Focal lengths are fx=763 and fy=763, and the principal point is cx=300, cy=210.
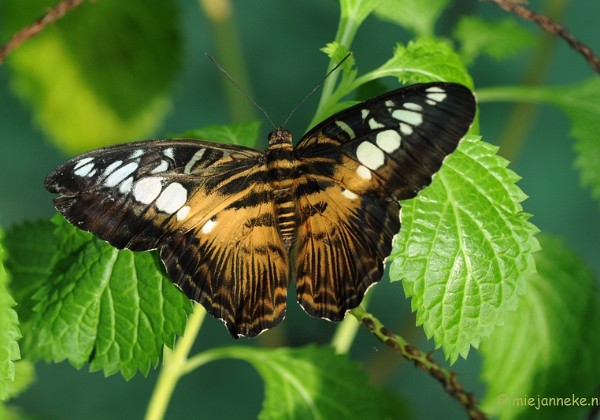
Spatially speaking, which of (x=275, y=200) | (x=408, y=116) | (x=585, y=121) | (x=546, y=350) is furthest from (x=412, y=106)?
(x=546, y=350)

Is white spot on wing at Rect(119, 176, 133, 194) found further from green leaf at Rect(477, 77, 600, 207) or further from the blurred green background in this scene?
the blurred green background

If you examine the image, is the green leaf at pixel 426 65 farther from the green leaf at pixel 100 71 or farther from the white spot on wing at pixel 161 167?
the green leaf at pixel 100 71

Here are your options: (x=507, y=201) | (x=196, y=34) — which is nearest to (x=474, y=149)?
(x=507, y=201)

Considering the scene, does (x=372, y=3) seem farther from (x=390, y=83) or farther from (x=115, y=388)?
(x=115, y=388)

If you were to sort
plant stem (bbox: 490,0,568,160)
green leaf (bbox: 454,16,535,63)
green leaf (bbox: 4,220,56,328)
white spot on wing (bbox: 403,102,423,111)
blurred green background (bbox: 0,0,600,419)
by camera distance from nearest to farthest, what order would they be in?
white spot on wing (bbox: 403,102,423,111) < green leaf (bbox: 4,220,56,328) < green leaf (bbox: 454,16,535,63) < plant stem (bbox: 490,0,568,160) < blurred green background (bbox: 0,0,600,419)

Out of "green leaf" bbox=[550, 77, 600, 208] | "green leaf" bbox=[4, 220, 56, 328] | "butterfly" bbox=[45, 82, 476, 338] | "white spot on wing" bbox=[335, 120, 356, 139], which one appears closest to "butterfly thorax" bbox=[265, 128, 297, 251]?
"butterfly" bbox=[45, 82, 476, 338]

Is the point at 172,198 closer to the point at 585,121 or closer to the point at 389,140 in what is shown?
the point at 389,140

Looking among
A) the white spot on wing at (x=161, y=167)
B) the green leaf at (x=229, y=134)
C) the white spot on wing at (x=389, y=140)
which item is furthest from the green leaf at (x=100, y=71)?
the white spot on wing at (x=389, y=140)
